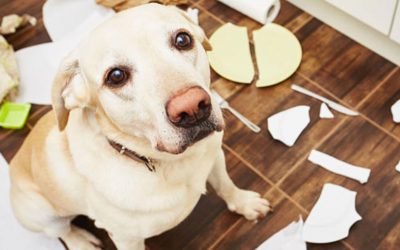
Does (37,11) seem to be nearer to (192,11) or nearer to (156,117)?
(192,11)

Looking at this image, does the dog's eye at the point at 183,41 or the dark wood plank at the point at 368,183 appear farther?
the dark wood plank at the point at 368,183

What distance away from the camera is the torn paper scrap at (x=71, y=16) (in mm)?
2635

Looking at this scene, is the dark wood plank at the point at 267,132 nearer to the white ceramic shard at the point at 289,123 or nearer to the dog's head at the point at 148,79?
the white ceramic shard at the point at 289,123

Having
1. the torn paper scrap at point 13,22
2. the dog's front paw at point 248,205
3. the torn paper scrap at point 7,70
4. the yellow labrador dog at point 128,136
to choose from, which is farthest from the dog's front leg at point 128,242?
the torn paper scrap at point 13,22

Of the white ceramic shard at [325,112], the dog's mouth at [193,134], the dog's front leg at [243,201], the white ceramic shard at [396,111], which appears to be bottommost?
the dog's front leg at [243,201]

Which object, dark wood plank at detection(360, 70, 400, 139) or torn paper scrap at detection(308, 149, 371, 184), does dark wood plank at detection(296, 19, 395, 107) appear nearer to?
dark wood plank at detection(360, 70, 400, 139)

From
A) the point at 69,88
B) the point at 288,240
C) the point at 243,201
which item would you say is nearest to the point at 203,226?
the point at 243,201

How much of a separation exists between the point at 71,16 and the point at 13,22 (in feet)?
0.92

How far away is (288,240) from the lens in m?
1.88

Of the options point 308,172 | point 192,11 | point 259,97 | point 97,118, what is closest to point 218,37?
point 192,11

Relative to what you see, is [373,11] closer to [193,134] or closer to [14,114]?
[193,134]

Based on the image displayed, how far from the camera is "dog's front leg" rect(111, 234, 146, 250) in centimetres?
160

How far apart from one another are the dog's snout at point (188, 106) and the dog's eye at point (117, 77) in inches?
5.8

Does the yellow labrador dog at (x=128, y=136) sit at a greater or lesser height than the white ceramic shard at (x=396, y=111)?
greater
